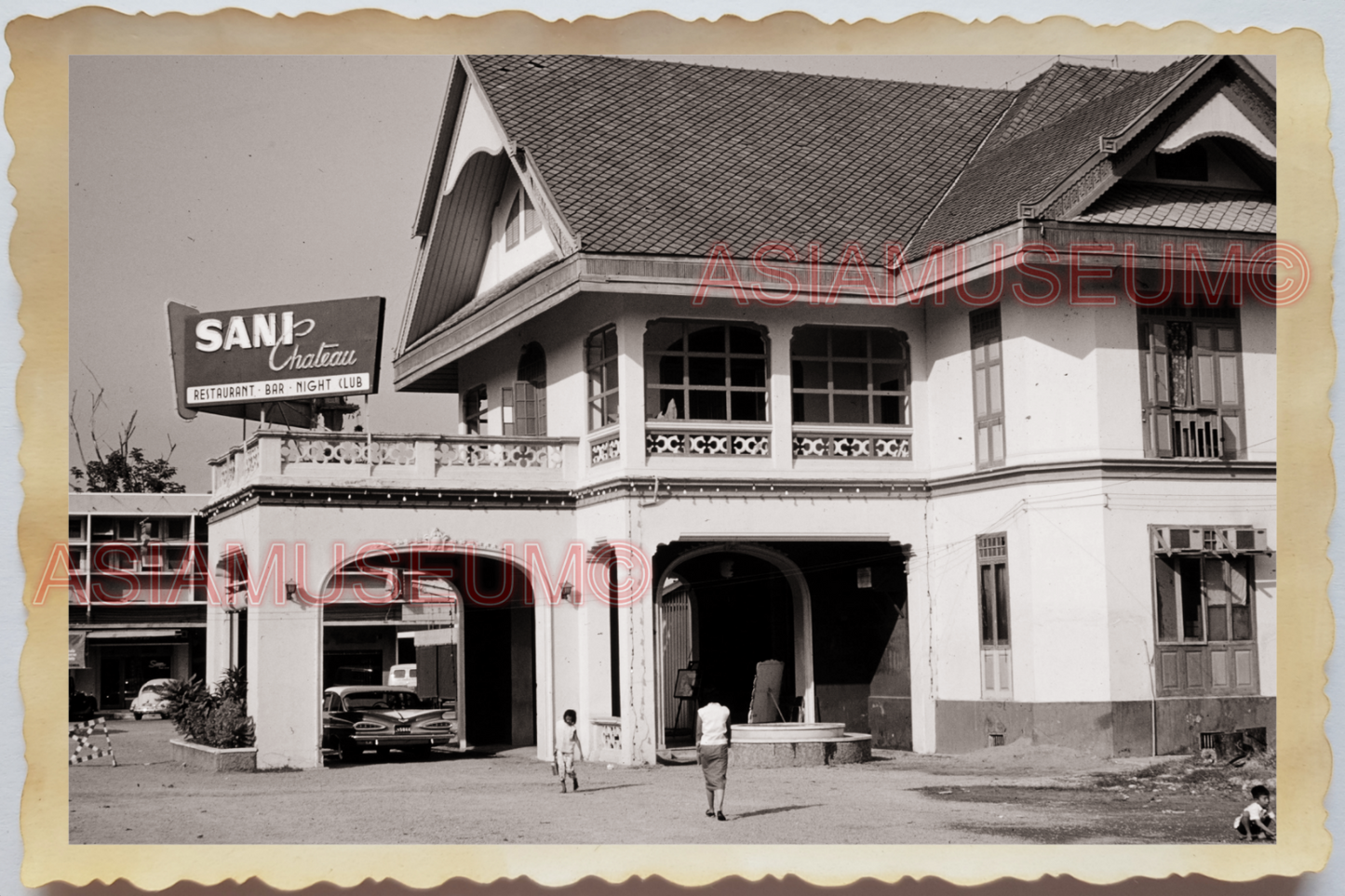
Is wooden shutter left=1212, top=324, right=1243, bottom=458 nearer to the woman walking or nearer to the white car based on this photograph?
the woman walking

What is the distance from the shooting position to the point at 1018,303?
65.9 feet

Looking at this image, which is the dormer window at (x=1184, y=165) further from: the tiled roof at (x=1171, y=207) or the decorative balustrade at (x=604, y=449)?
the decorative balustrade at (x=604, y=449)

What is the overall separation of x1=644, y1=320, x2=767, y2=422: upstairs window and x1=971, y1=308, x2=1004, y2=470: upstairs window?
2.62m

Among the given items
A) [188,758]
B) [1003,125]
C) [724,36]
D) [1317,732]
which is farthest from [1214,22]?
[188,758]

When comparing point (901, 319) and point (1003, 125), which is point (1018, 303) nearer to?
point (901, 319)

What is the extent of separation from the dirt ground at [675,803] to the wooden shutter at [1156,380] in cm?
370

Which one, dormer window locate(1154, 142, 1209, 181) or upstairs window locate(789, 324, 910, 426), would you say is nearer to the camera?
dormer window locate(1154, 142, 1209, 181)

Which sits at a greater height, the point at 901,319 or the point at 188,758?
the point at 901,319

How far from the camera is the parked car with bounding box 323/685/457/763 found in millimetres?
25594

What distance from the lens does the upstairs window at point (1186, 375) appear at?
1944 centimetres

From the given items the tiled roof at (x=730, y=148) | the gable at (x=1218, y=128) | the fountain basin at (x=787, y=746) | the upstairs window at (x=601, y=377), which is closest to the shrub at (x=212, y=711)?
the upstairs window at (x=601, y=377)

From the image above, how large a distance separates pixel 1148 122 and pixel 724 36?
7.51m

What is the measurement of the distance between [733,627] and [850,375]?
4930 mm

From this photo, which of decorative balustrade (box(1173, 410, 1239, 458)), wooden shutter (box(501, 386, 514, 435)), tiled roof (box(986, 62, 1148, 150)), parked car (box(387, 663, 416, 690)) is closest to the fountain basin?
decorative balustrade (box(1173, 410, 1239, 458))
